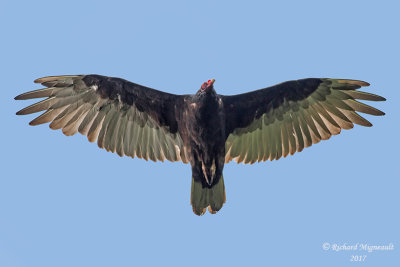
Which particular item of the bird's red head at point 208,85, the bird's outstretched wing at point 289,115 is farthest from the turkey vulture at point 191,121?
the bird's red head at point 208,85

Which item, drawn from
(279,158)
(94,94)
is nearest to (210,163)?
(279,158)

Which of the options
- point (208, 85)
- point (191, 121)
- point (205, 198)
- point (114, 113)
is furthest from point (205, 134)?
point (114, 113)

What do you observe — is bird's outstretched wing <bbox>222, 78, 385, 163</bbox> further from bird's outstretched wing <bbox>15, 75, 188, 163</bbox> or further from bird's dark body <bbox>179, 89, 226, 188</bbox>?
bird's outstretched wing <bbox>15, 75, 188, 163</bbox>

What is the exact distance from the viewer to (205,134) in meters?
11.6

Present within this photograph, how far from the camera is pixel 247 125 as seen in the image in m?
12.5

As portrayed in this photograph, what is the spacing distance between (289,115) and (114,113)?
310 centimetres

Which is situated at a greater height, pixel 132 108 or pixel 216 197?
pixel 132 108

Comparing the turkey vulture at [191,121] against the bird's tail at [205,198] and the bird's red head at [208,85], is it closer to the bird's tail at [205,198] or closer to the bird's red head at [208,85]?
the bird's tail at [205,198]

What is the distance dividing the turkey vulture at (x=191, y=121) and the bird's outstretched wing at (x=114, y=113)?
→ 0.02 meters

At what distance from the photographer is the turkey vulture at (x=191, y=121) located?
12.0m

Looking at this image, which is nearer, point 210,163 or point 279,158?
point 210,163

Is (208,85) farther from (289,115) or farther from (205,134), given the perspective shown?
(289,115)

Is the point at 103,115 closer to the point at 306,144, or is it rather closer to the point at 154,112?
the point at 154,112

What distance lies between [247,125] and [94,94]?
2726mm
